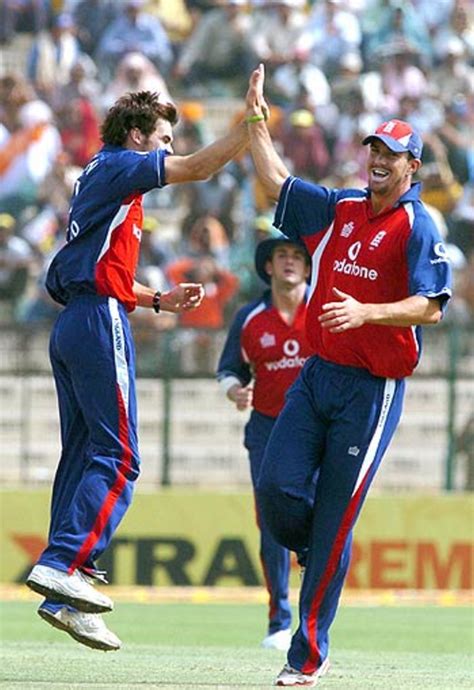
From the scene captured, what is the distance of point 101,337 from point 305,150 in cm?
1182

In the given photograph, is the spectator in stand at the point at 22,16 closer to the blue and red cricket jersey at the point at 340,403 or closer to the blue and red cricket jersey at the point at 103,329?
the blue and red cricket jersey at the point at 103,329

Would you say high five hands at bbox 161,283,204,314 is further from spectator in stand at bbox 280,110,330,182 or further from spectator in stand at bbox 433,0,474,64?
spectator in stand at bbox 433,0,474,64

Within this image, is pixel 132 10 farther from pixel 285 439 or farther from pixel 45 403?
pixel 285 439

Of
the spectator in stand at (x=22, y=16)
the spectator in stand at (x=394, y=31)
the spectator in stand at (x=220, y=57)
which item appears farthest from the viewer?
the spectator in stand at (x=22, y=16)

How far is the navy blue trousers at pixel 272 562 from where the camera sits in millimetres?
11305

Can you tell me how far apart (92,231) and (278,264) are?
3401 mm

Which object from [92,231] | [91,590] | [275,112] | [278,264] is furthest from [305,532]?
[275,112]

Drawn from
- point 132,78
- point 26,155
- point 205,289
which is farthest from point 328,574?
point 132,78

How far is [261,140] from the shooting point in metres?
8.36

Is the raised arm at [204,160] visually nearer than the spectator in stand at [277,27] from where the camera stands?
Yes

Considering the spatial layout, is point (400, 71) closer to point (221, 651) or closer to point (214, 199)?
point (214, 199)

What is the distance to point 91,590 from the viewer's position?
8039 mm

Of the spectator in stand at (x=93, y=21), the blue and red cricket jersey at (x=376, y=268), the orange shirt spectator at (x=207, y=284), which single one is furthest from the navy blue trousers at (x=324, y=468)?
the spectator in stand at (x=93, y=21)

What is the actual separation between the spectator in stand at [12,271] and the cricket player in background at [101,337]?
9985 mm
